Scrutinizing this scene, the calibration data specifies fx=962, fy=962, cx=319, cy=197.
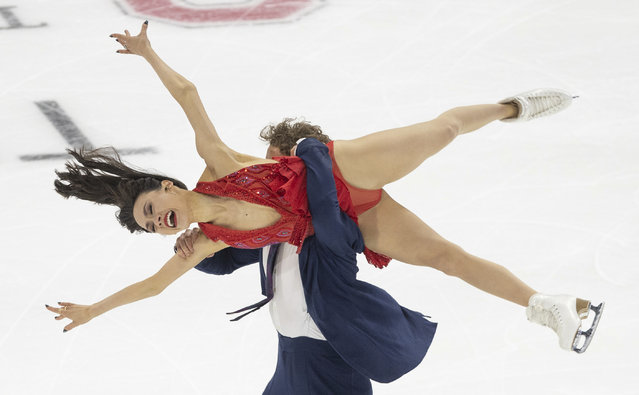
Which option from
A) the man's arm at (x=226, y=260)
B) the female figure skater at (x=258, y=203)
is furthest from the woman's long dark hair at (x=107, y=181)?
the man's arm at (x=226, y=260)

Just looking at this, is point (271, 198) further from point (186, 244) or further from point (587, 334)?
point (587, 334)

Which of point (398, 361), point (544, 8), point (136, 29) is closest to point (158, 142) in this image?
point (136, 29)

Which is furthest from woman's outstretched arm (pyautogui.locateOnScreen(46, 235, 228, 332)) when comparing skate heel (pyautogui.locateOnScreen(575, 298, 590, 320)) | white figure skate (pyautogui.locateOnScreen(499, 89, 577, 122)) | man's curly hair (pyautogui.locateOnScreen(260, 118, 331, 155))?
white figure skate (pyautogui.locateOnScreen(499, 89, 577, 122))

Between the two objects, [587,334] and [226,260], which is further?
[226,260]

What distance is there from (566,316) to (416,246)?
0.60 meters

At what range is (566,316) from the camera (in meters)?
3.26

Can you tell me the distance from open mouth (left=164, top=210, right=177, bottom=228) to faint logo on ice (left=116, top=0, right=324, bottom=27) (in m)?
4.18

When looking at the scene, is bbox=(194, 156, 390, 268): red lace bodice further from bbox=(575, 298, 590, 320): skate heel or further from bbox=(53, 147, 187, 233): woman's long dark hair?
bbox=(575, 298, 590, 320): skate heel

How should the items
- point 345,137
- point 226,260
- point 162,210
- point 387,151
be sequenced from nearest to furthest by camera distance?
point 162,210 < point 387,151 < point 226,260 < point 345,137

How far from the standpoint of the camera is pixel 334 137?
5.75 m

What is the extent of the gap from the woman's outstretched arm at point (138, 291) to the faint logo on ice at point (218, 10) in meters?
4.10

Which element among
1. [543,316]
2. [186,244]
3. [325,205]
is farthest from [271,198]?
[543,316]

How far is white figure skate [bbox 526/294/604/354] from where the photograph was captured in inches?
128

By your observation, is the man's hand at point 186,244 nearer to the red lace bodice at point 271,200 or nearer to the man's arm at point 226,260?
the red lace bodice at point 271,200
